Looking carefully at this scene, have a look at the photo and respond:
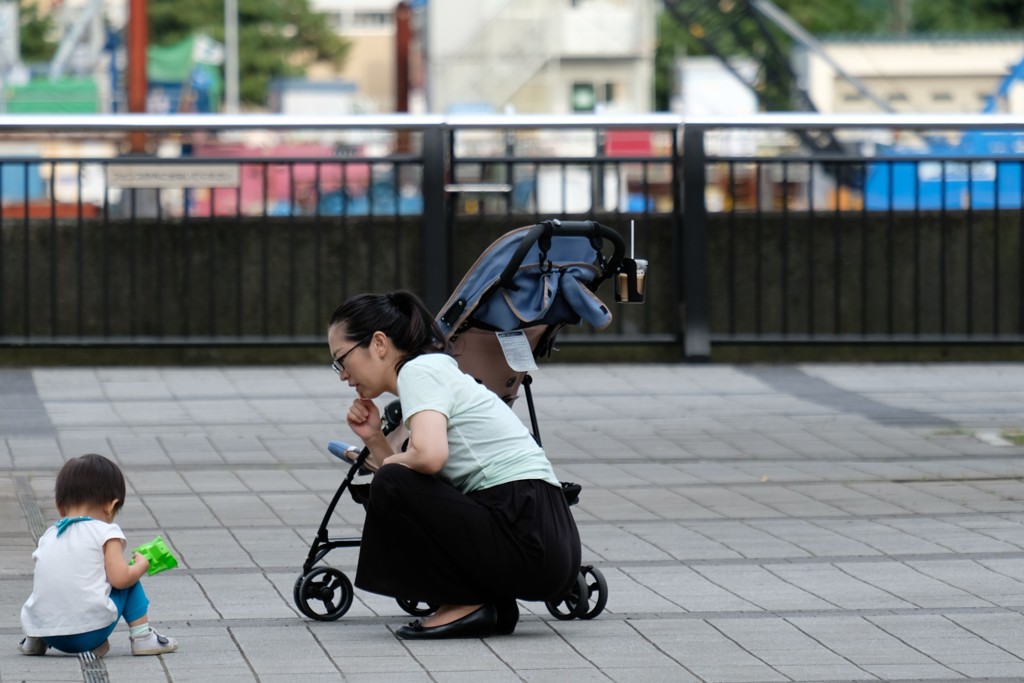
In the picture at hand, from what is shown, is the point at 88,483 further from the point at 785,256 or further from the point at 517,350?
the point at 785,256

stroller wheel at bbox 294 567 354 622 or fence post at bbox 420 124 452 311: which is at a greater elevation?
fence post at bbox 420 124 452 311

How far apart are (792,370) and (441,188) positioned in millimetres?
2433

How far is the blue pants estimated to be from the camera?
4.77 metres

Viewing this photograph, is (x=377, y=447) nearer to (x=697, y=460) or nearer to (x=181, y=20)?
(x=697, y=460)

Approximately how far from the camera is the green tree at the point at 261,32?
6956 centimetres

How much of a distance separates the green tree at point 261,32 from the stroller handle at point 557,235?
A: 63382 millimetres

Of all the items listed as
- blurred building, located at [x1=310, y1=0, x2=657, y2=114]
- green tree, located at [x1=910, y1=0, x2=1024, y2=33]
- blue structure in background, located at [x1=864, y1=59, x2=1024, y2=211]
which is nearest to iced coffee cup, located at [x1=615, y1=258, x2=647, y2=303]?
blue structure in background, located at [x1=864, y1=59, x2=1024, y2=211]

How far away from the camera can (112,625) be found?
479 centimetres

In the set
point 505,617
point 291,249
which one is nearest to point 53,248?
point 291,249

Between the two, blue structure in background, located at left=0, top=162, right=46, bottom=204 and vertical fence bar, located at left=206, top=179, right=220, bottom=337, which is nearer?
blue structure in background, located at left=0, top=162, right=46, bottom=204

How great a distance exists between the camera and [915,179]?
455 inches

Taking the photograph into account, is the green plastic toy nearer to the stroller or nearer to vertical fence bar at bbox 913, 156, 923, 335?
the stroller

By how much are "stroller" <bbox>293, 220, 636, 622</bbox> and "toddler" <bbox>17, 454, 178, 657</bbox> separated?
61 cm

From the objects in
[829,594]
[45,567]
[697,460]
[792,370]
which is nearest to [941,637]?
[829,594]
